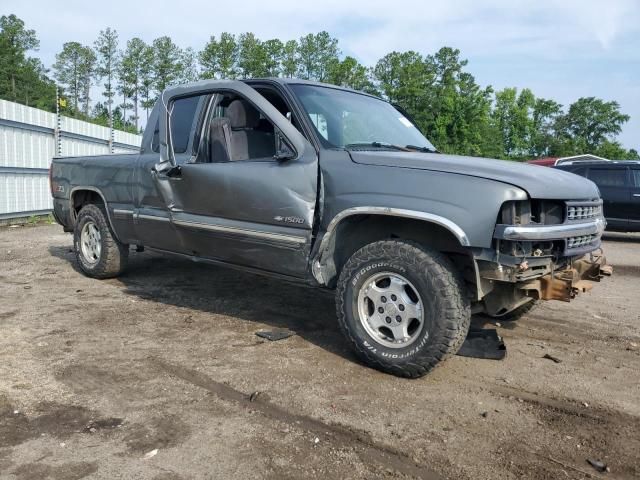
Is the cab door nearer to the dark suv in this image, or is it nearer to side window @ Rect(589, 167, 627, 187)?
the dark suv

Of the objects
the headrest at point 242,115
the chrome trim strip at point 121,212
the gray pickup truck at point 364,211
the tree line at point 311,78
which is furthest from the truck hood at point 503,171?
the tree line at point 311,78

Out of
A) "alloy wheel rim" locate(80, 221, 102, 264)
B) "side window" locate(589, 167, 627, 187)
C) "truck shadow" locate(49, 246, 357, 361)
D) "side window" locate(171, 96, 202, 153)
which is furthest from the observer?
"side window" locate(589, 167, 627, 187)

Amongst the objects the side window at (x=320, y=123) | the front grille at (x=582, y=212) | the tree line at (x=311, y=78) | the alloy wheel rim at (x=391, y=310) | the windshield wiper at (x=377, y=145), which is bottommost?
the alloy wheel rim at (x=391, y=310)

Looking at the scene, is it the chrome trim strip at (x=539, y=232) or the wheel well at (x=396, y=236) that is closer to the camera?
the chrome trim strip at (x=539, y=232)

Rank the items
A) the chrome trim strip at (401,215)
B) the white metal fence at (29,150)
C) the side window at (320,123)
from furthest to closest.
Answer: the white metal fence at (29,150) < the side window at (320,123) < the chrome trim strip at (401,215)

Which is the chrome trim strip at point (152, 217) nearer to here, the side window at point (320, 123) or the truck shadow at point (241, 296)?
the truck shadow at point (241, 296)

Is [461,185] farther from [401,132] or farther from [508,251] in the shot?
[401,132]

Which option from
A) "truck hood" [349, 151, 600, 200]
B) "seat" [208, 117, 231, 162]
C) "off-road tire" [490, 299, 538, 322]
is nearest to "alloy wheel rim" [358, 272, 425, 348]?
"truck hood" [349, 151, 600, 200]

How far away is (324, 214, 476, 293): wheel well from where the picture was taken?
347 cm

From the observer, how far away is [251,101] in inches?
166

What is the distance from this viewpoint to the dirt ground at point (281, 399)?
246 cm

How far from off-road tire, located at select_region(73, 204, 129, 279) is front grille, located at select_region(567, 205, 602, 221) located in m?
4.60

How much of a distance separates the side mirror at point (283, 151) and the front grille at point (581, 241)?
1.95 m

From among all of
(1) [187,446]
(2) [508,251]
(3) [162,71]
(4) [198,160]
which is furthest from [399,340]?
(3) [162,71]
